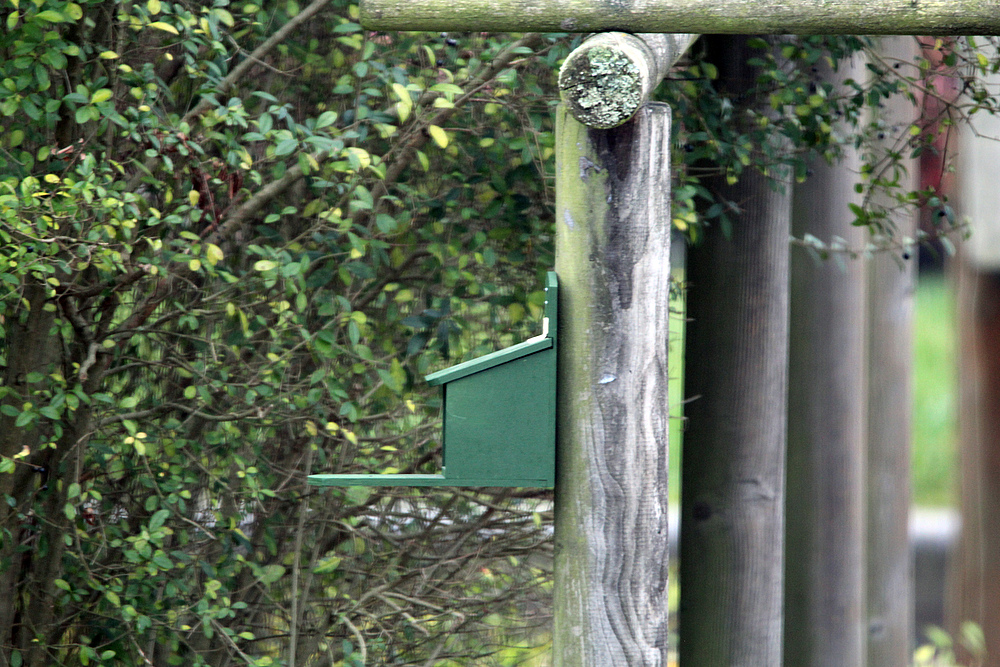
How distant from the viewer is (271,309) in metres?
2.88

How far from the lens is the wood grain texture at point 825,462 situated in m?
4.27

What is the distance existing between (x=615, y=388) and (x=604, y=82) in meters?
0.45

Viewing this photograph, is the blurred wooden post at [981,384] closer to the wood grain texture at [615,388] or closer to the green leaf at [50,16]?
the wood grain texture at [615,388]

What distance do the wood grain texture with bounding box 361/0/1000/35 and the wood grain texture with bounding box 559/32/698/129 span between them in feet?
0.29

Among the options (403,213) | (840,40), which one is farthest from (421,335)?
(840,40)

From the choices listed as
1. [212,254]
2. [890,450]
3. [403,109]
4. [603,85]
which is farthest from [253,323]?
[890,450]

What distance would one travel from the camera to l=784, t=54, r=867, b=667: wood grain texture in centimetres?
427

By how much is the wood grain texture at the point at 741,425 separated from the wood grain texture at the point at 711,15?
1.78m

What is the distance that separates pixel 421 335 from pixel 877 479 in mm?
3350

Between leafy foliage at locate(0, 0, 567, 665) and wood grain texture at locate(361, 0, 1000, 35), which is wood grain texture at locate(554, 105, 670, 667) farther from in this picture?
leafy foliage at locate(0, 0, 567, 665)

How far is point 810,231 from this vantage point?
13.5 feet

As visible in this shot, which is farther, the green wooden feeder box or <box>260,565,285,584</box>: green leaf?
<box>260,565,285,584</box>: green leaf

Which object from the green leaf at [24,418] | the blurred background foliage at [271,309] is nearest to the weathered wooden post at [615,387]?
the blurred background foliage at [271,309]

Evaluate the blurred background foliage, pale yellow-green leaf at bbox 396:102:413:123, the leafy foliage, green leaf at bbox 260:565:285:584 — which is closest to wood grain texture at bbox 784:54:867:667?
the blurred background foliage
